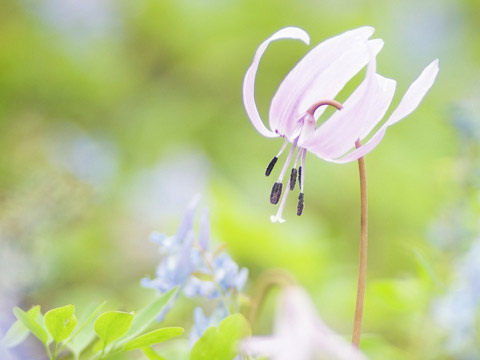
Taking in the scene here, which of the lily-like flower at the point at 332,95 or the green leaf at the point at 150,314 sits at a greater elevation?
the lily-like flower at the point at 332,95

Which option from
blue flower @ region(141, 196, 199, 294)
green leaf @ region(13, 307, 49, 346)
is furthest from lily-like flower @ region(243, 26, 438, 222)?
green leaf @ region(13, 307, 49, 346)

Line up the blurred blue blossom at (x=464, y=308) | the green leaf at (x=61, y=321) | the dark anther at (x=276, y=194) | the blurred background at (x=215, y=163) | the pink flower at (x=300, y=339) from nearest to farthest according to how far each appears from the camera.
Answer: the pink flower at (x=300, y=339), the green leaf at (x=61, y=321), the dark anther at (x=276, y=194), the blurred blue blossom at (x=464, y=308), the blurred background at (x=215, y=163)

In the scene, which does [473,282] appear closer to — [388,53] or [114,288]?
[114,288]

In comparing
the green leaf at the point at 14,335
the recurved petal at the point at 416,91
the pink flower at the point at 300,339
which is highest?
the recurved petal at the point at 416,91

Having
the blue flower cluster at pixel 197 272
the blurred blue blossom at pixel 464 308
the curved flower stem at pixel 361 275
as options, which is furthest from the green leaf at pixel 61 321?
the blurred blue blossom at pixel 464 308

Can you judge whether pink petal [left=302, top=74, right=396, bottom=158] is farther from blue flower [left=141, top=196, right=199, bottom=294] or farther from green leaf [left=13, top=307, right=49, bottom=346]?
green leaf [left=13, top=307, right=49, bottom=346]

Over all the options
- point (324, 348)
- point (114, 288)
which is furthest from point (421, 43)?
point (324, 348)

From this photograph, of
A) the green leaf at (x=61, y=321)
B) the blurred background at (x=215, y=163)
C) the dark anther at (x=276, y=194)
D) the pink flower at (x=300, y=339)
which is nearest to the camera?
the pink flower at (x=300, y=339)

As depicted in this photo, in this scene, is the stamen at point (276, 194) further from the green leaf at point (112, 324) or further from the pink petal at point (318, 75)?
the green leaf at point (112, 324)
